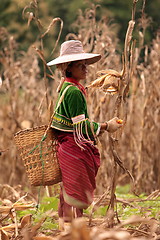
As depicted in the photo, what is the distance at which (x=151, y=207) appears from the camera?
3154mm

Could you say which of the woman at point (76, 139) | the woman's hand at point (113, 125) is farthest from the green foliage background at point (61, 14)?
the woman's hand at point (113, 125)

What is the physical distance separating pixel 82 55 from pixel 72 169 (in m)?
0.61

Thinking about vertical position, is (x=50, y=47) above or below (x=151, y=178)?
above

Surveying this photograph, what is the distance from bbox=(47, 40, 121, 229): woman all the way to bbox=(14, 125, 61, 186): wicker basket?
0.06m

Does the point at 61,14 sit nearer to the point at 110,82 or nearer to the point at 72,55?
the point at 72,55

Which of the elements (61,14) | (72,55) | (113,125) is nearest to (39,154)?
(113,125)

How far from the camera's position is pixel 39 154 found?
258 centimetres

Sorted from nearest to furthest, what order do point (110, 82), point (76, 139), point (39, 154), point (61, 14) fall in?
point (110, 82) < point (76, 139) < point (39, 154) < point (61, 14)

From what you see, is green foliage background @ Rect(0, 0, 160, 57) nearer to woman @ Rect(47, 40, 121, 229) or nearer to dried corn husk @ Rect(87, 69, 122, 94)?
woman @ Rect(47, 40, 121, 229)

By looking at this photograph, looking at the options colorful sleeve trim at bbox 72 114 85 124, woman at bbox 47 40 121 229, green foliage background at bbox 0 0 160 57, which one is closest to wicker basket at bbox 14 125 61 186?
woman at bbox 47 40 121 229

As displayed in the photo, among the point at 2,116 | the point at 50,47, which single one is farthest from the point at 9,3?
the point at 2,116

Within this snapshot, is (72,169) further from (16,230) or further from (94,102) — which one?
(94,102)

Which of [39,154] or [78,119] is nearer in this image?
[78,119]

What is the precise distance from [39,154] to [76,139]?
0.24 m
